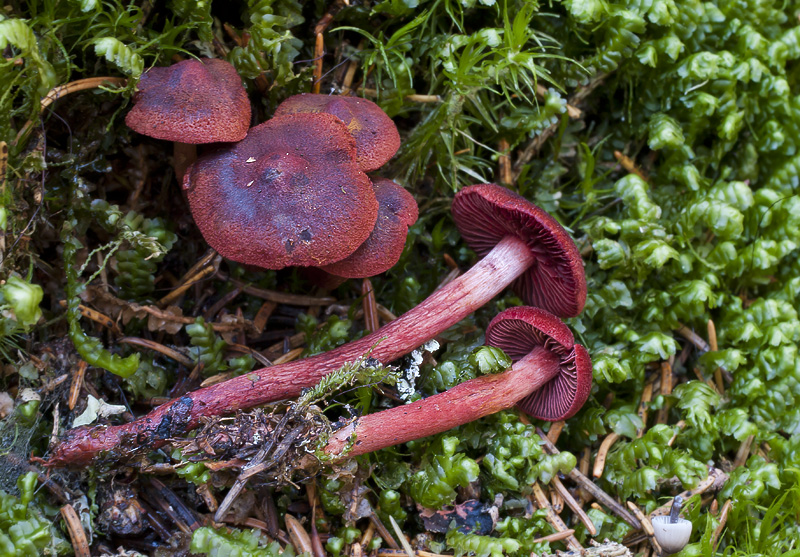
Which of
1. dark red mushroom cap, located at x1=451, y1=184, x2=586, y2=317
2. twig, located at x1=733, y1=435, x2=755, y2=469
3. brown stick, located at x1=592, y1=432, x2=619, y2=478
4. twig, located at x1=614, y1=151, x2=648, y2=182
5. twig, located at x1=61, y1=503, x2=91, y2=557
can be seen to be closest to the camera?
twig, located at x1=61, y1=503, x2=91, y2=557

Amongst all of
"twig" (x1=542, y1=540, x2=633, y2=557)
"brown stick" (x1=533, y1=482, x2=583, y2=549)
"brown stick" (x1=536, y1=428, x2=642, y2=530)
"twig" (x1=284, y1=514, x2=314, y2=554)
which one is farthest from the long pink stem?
"twig" (x1=542, y1=540, x2=633, y2=557)

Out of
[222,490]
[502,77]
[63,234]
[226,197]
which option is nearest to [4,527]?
[222,490]

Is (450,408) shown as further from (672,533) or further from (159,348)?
(159,348)

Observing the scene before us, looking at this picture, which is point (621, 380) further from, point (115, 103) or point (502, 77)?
point (115, 103)

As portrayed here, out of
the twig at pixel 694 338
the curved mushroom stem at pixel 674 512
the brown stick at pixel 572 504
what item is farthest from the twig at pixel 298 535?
the twig at pixel 694 338

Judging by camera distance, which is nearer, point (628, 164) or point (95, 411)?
point (95, 411)

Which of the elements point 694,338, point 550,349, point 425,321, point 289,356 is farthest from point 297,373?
point 694,338

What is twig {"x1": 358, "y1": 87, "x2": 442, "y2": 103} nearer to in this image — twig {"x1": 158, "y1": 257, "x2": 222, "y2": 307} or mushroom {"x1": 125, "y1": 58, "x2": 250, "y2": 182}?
mushroom {"x1": 125, "y1": 58, "x2": 250, "y2": 182}
